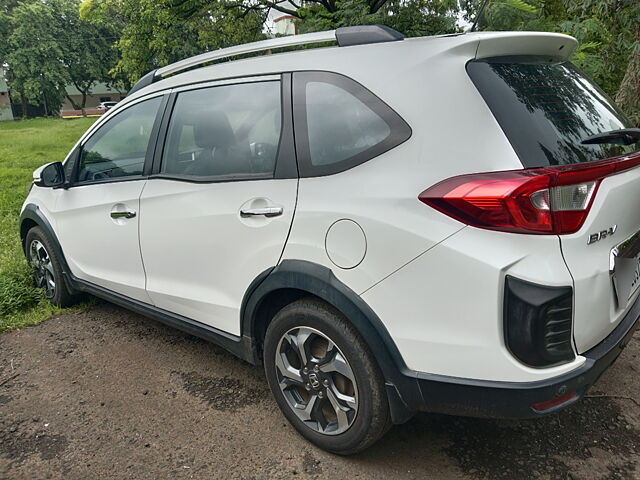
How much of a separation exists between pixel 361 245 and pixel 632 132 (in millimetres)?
1310

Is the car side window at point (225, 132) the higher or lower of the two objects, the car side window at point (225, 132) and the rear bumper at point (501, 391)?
the higher

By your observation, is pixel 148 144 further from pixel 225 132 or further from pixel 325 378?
pixel 325 378

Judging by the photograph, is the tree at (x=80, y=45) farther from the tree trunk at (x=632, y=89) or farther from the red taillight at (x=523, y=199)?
the red taillight at (x=523, y=199)

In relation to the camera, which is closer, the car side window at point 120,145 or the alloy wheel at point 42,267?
the car side window at point 120,145

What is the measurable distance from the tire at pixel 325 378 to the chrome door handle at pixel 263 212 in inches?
16.5

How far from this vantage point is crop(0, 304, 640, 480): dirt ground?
7.73ft

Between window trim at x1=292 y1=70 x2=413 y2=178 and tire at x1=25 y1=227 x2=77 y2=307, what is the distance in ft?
8.67

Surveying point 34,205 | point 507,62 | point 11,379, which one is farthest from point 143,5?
point 507,62

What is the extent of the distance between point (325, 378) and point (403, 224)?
0.85 m

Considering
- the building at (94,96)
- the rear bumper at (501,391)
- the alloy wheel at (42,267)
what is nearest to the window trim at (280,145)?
the rear bumper at (501,391)

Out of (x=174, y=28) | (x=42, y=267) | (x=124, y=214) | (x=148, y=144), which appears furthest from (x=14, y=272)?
(x=174, y=28)

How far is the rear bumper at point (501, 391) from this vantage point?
1823 mm

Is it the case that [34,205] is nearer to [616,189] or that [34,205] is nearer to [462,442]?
[462,442]

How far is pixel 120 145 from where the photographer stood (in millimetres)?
3506
